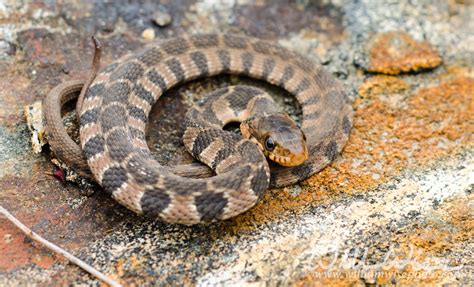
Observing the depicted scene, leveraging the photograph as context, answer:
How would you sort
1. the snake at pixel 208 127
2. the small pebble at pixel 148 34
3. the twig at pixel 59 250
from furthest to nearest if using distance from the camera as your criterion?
the small pebble at pixel 148 34 → the snake at pixel 208 127 → the twig at pixel 59 250

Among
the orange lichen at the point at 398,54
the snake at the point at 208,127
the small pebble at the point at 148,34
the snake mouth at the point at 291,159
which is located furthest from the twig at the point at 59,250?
the orange lichen at the point at 398,54

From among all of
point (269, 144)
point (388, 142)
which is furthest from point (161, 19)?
point (388, 142)

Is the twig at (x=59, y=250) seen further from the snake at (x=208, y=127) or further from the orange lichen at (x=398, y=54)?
the orange lichen at (x=398, y=54)

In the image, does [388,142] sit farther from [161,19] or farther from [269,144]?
[161,19]

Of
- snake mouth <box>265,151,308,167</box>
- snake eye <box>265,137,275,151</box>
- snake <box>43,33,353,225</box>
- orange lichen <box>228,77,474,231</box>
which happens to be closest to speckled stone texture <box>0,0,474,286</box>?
orange lichen <box>228,77,474,231</box>

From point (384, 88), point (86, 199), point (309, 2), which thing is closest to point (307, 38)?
point (309, 2)

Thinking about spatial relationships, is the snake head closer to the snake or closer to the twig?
the snake
